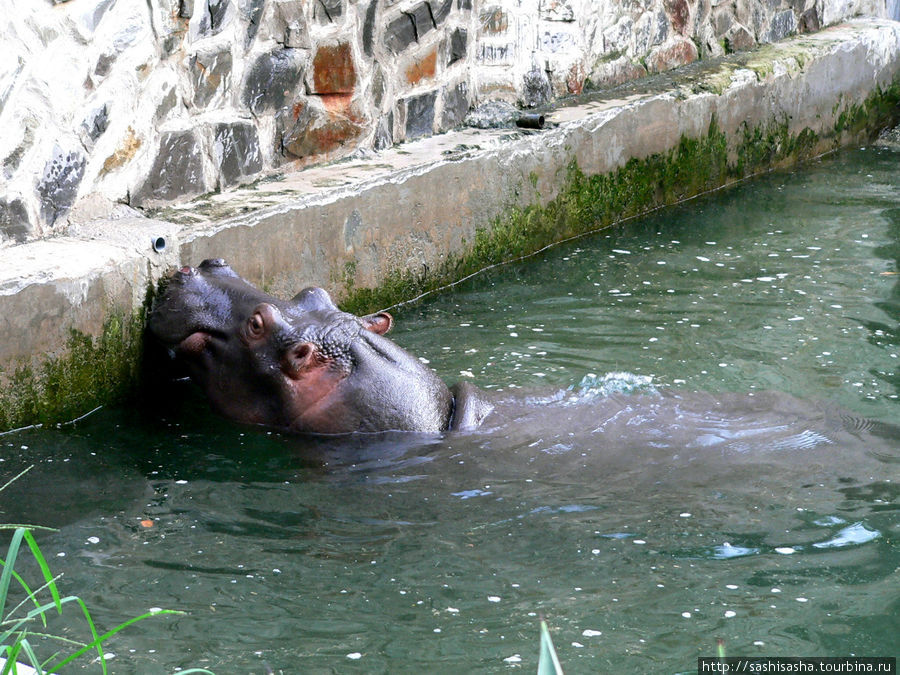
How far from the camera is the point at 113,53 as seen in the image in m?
4.75

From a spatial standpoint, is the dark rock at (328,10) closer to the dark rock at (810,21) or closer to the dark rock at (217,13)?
the dark rock at (217,13)

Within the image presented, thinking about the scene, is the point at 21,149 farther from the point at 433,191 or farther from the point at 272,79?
the point at 433,191

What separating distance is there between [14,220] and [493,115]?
3.23 metres

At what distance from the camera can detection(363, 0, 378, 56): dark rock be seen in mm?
5998

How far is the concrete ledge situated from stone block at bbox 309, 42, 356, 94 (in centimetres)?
37

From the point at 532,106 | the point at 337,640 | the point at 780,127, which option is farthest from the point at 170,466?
the point at 780,127

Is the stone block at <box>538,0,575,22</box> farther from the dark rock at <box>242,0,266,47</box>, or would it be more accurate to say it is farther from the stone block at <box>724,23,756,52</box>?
the dark rock at <box>242,0,266,47</box>

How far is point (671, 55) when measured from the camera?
27.6 feet

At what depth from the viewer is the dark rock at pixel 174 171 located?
16.7ft

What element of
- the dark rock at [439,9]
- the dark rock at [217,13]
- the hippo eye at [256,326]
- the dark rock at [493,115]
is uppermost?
the dark rock at [217,13]

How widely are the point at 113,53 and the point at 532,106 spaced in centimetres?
315

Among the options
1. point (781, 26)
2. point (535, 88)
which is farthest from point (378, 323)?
point (781, 26)

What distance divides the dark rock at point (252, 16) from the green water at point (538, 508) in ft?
4.96

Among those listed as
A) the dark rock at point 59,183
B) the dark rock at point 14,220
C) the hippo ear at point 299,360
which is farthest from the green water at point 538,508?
the dark rock at point 59,183
